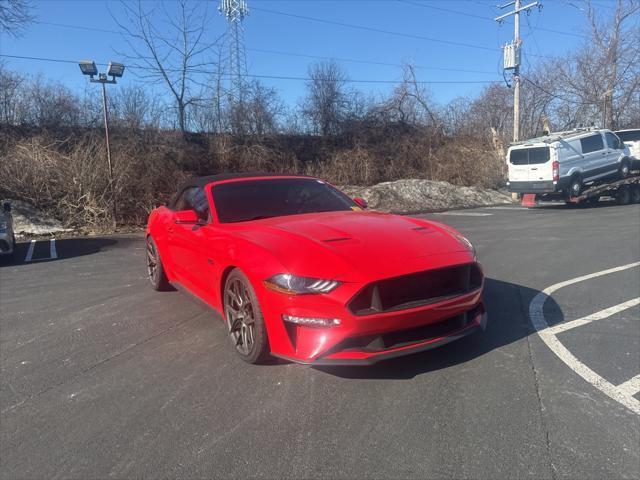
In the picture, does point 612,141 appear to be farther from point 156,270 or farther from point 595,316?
point 156,270

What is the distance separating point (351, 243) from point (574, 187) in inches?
617

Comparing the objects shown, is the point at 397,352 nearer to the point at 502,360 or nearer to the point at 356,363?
the point at 356,363

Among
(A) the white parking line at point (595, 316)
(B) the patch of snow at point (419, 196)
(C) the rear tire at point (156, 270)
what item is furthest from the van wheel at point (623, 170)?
(C) the rear tire at point (156, 270)

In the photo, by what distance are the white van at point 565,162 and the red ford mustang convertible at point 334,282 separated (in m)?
13.8

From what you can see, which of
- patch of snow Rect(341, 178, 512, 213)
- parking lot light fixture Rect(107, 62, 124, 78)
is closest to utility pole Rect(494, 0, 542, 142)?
patch of snow Rect(341, 178, 512, 213)

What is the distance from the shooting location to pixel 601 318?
4.71 m

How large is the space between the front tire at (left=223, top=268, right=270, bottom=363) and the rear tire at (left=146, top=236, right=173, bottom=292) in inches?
89.6

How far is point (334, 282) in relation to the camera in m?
3.23

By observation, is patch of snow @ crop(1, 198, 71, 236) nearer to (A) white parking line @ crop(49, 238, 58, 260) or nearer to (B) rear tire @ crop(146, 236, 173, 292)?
(A) white parking line @ crop(49, 238, 58, 260)

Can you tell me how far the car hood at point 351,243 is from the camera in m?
3.31

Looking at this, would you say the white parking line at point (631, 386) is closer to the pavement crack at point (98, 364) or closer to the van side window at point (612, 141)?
the pavement crack at point (98, 364)

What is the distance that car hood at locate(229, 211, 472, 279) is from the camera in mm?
3314

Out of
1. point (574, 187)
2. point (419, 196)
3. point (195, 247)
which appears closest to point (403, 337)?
point (195, 247)

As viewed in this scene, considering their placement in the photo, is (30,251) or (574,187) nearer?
(30,251)
